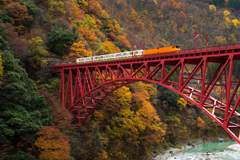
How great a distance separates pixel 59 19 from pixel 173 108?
3515 centimetres

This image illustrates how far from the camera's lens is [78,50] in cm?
4619

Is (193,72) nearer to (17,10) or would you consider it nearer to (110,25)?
(17,10)

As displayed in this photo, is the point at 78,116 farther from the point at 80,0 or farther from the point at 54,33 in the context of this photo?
the point at 80,0

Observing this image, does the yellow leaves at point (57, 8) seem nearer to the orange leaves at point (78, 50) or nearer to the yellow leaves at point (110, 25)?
the orange leaves at point (78, 50)

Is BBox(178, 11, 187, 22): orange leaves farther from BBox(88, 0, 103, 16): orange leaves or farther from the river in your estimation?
the river

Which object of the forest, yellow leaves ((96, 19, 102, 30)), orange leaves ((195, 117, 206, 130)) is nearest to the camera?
the forest

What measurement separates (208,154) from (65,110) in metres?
29.4

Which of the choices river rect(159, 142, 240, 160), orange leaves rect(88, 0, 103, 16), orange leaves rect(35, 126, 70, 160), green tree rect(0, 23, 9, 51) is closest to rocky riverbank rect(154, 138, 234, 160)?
river rect(159, 142, 240, 160)

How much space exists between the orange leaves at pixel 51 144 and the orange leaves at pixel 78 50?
2349 cm

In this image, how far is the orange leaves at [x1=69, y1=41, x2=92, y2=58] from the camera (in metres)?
45.8

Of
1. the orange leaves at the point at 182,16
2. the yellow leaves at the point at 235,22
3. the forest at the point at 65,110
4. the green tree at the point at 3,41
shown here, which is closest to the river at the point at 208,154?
the forest at the point at 65,110

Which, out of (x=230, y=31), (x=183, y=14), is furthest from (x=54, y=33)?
(x=230, y=31)

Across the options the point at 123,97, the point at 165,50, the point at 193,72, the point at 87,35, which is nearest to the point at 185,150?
the point at 123,97

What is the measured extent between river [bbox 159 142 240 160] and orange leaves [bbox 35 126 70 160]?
24.4 meters
